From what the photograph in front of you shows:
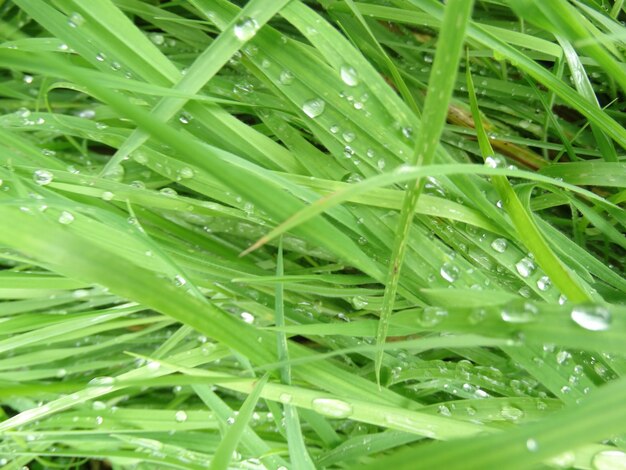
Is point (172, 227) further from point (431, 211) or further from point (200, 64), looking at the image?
point (431, 211)

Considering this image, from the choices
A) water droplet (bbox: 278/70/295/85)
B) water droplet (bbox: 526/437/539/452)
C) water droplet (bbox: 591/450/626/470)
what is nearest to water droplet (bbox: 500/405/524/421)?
water droplet (bbox: 591/450/626/470)

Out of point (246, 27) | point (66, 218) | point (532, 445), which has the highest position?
point (246, 27)

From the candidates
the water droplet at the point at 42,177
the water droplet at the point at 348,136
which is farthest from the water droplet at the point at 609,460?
the water droplet at the point at 42,177

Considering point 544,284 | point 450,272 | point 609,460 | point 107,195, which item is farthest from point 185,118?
point 609,460

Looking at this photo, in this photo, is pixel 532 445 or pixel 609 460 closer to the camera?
pixel 532 445

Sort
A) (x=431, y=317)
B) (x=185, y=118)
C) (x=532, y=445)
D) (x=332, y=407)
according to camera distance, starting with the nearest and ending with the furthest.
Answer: (x=532, y=445) → (x=431, y=317) → (x=332, y=407) → (x=185, y=118)

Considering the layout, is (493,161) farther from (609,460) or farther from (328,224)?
(609,460)
